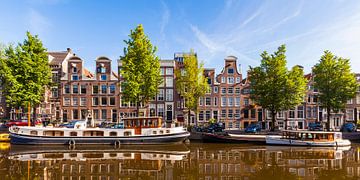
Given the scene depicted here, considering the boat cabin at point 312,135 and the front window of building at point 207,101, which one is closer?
the boat cabin at point 312,135

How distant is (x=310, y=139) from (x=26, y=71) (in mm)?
38752

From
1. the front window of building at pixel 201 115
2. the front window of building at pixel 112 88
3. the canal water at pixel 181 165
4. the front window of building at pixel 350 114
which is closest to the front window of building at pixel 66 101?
the front window of building at pixel 112 88

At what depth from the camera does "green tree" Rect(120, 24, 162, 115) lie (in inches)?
1217

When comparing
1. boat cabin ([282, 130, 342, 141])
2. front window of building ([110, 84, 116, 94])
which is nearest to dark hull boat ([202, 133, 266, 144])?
boat cabin ([282, 130, 342, 141])

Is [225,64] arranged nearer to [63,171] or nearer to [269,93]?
[269,93]

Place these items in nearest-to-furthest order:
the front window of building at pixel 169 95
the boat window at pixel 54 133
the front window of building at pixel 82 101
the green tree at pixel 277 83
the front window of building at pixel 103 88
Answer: the boat window at pixel 54 133
the green tree at pixel 277 83
the front window of building at pixel 82 101
the front window of building at pixel 103 88
the front window of building at pixel 169 95

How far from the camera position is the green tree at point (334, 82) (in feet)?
116

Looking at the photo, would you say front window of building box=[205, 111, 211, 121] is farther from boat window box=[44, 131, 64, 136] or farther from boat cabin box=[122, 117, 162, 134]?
boat window box=[44, 131, 64, 136]

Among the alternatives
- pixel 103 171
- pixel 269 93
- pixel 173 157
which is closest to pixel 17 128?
pixel 103 171

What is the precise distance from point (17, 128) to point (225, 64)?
35.9m

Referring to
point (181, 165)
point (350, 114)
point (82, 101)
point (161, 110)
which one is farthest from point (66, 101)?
point (350, 114)

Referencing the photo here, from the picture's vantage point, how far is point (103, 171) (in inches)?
647

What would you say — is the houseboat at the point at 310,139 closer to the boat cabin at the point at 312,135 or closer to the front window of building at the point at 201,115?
the boat cabin at the point at 312,135

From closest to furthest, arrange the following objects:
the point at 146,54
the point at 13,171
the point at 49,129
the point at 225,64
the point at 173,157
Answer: the point at 13,171, the point at 173,157, the point at 49,129, the point at 146,54, the point at 225,64
